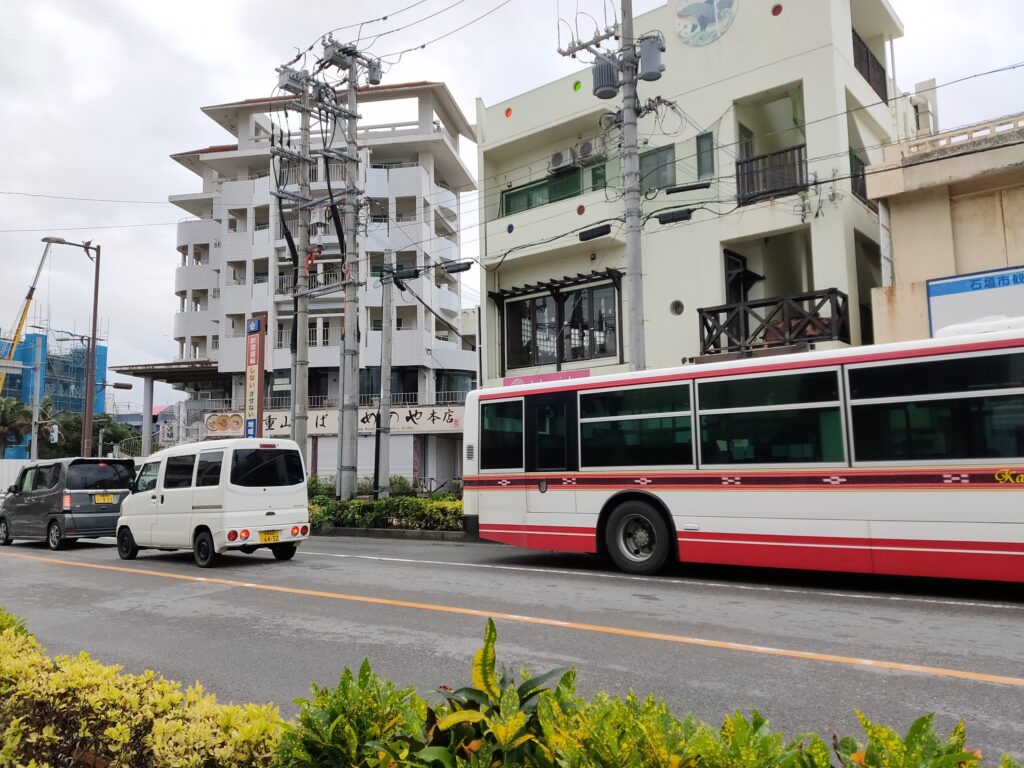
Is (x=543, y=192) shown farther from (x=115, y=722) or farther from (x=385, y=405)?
(x=115, y=722)

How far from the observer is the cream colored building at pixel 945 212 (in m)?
14.9

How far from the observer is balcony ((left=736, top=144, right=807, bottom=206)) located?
1792 cm

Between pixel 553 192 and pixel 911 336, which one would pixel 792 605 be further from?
A: pixel 553 192

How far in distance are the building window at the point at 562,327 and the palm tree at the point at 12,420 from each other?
52.6m

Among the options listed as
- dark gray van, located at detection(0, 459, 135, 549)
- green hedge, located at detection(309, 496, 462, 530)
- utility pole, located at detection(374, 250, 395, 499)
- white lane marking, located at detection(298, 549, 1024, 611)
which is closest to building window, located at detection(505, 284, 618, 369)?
utility pole, located at detection(374, 250, 395, 499)

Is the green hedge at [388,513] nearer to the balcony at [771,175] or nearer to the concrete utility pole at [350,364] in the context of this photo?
the concrete utility pole at [350,364]

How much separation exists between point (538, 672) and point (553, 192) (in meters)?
18.3

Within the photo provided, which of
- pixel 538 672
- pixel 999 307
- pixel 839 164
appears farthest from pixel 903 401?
pixel 839 164

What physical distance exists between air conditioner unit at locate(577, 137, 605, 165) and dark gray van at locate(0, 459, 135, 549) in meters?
14.2

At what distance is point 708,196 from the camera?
1920 centimetres

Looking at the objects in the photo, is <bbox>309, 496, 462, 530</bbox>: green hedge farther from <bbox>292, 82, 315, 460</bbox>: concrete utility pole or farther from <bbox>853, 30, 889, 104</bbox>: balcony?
<bbox>853, 30, 889, 104</bbox>: balcony

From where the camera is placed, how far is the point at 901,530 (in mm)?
8805

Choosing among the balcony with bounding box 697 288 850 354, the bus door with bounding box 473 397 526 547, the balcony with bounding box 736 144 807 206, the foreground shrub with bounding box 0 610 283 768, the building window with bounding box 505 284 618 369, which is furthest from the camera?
the building window with bounding box 505 284 618 369

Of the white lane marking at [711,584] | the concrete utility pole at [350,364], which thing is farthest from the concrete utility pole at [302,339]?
the white lane marking at [711,584]
